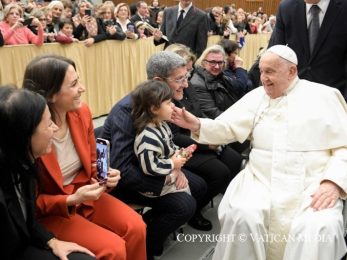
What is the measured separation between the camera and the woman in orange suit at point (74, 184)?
1933mm

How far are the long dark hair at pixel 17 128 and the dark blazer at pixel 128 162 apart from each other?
0.82m

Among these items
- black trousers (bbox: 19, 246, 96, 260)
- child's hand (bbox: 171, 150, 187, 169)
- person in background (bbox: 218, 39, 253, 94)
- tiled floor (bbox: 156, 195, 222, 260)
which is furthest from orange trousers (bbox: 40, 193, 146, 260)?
person in background (bbox: 218, 39, 253, 94)

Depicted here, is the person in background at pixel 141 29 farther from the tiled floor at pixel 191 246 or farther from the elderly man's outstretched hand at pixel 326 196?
the elderly man's outstretched hand at pixel 326 196

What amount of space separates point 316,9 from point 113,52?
4206 millimetres

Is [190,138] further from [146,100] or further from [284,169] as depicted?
[284,169]

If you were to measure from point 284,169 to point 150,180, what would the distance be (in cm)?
80

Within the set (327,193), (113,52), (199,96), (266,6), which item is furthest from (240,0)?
(327,193)

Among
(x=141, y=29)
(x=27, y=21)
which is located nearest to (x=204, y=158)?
(x=27, y=21)

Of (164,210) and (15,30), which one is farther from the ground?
(15,30)

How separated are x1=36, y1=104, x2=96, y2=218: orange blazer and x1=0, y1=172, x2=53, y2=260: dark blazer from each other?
0.61ft

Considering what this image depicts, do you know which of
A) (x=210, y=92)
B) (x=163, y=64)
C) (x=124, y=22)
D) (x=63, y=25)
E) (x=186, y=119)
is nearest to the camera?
(x=186, y=119)

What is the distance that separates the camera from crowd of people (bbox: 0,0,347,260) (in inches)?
66.6

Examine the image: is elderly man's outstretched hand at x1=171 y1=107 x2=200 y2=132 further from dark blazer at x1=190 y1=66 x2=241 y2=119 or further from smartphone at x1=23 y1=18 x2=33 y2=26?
smartphone at x1=23 y1=18 x2=33 y2=26

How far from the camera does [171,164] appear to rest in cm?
243
